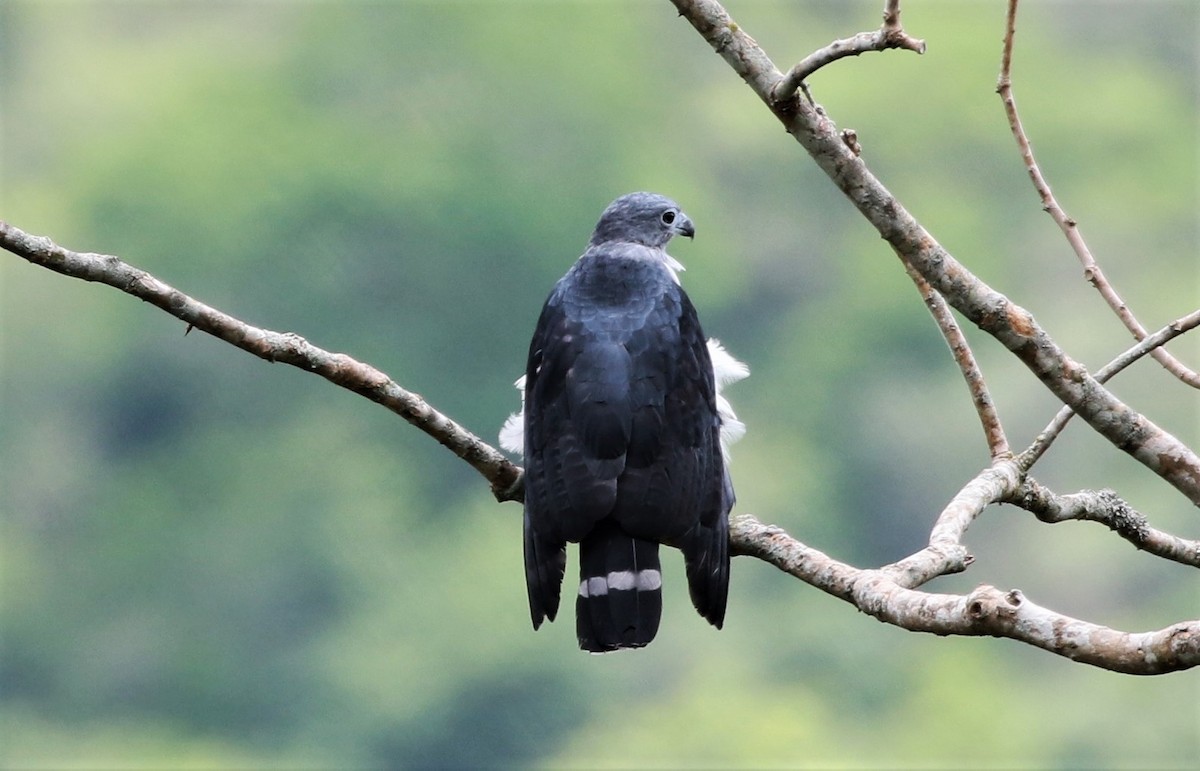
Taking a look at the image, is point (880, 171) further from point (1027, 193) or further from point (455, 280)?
point (455, 280)

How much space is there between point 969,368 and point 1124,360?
73cm

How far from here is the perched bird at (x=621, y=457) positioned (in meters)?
6.25

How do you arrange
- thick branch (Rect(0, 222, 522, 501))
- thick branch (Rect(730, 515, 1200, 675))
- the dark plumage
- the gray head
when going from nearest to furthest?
thick branch (Rect(730, 515, 1200, 675)), thick branch (Rect(0, 222, 522, 501)), the dark plumage, the gray head

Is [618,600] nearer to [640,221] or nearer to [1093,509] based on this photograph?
[1093,509]

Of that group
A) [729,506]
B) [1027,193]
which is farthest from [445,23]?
[729,506]

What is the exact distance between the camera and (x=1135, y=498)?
4062 cm

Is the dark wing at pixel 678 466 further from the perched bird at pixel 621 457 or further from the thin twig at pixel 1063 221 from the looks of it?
the thin twig at pixel 1063 221

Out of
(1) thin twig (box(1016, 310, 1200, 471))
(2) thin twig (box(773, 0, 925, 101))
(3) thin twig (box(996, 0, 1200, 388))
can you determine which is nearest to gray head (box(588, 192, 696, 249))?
(1) thin twig (box(1016, 310, 1200, 471))

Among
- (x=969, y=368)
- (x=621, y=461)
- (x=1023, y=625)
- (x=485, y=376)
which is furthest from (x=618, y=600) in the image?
(x=485, y=376)

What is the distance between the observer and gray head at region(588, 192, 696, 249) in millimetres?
8039

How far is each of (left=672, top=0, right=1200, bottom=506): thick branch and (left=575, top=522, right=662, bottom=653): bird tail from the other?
170 cm

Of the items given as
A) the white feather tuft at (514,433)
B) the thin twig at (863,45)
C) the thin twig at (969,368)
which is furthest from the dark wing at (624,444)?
the thin twig at (863,45)

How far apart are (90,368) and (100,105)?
16.9 m

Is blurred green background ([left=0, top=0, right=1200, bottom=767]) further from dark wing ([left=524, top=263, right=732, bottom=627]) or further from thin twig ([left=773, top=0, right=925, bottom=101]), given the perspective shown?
thin twig ([left=773, top=0, right=925, bottom=101])
